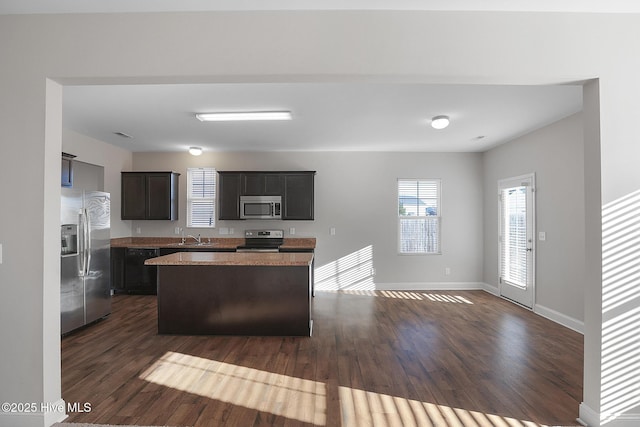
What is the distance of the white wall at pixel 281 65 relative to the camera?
7.23 ft

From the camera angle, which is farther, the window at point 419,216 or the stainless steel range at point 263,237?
the window at point 419,216

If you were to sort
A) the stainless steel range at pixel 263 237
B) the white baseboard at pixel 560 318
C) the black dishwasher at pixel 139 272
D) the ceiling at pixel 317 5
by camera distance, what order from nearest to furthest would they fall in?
the ceiling at pixel 317 5
the white baseboard at pixel 560 318
the black dishwasher at pixel 139 272
the stainless steel range at pixel 263 237

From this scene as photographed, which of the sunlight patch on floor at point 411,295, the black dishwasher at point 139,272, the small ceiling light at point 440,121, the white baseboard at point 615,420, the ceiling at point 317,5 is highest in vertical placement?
the ceiling at point 317,5

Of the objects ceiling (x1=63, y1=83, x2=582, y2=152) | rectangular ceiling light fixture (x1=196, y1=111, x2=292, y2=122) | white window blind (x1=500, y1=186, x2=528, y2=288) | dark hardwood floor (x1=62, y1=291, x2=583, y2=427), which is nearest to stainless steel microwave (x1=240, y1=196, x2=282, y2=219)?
ceiling (x1=63, y1=83, x2=582, y2=152)

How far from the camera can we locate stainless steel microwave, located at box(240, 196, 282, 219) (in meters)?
6.34

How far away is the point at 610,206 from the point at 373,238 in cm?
456

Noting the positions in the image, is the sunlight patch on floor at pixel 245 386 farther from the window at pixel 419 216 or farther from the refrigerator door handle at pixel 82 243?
the window at pixel 419 216

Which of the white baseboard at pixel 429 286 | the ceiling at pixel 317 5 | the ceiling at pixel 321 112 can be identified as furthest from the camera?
the white baseboard at pixel 429 286

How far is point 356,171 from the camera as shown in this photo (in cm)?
667

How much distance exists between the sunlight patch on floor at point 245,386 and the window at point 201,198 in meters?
3.73

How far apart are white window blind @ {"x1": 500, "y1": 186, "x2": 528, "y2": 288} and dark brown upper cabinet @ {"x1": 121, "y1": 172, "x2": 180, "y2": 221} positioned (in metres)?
5.92

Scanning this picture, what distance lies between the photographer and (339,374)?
2979mm

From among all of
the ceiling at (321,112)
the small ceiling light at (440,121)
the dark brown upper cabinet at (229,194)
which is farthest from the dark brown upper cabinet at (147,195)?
the small ceiling light at (440,121)

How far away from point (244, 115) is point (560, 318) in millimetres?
4791
